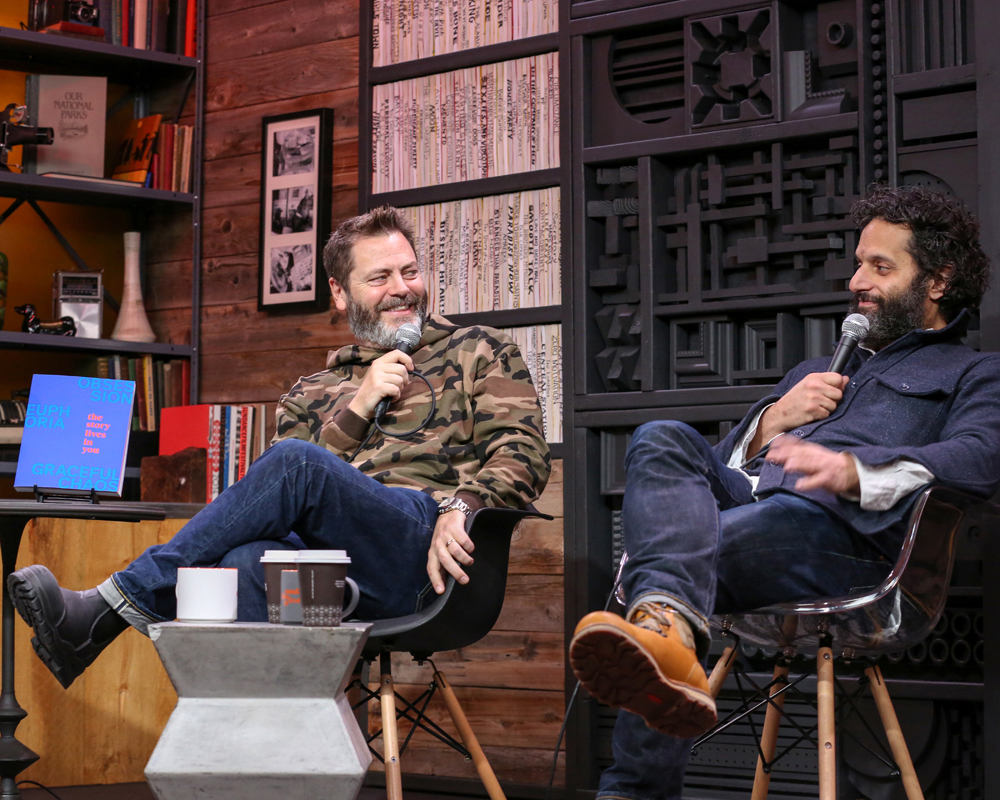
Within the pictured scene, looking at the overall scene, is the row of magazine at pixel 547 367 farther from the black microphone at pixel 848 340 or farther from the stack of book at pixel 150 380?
the stack of book at pixel 150 380

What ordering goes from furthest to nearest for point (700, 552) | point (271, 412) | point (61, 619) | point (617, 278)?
1. point (271, 412)
2. point (617, 278)
3. point (61, 619)
4. point (700, 552)

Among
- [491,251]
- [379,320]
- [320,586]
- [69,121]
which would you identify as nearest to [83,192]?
[69,121]

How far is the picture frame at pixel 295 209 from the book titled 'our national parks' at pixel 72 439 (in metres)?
1.11

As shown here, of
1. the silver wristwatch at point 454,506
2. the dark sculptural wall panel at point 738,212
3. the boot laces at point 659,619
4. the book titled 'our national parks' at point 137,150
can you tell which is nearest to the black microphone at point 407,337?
the silver wristwatch at point 454,506

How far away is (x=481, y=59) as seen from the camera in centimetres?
351

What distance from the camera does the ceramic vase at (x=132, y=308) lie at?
4.10 m

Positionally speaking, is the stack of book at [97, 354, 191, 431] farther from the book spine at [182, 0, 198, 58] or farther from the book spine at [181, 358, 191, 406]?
the book spine at [182, 0, 198, 58]

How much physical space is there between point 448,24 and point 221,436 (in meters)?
1.39

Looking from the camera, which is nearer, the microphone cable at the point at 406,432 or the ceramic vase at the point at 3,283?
the microphone cable at the point at 406,432

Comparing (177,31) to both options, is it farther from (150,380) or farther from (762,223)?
(762,223)

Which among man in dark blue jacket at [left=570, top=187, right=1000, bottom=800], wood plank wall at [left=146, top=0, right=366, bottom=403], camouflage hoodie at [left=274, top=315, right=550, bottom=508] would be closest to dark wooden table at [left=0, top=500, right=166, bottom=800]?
camouflage hoodie at [left=274, top=315, right=550, bottom=508]

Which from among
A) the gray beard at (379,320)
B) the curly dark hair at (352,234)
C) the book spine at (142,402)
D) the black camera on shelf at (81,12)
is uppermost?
the black camera on shelf at (81,12)

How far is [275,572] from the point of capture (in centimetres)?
207

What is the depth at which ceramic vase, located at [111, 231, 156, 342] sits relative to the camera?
13.5 ft
